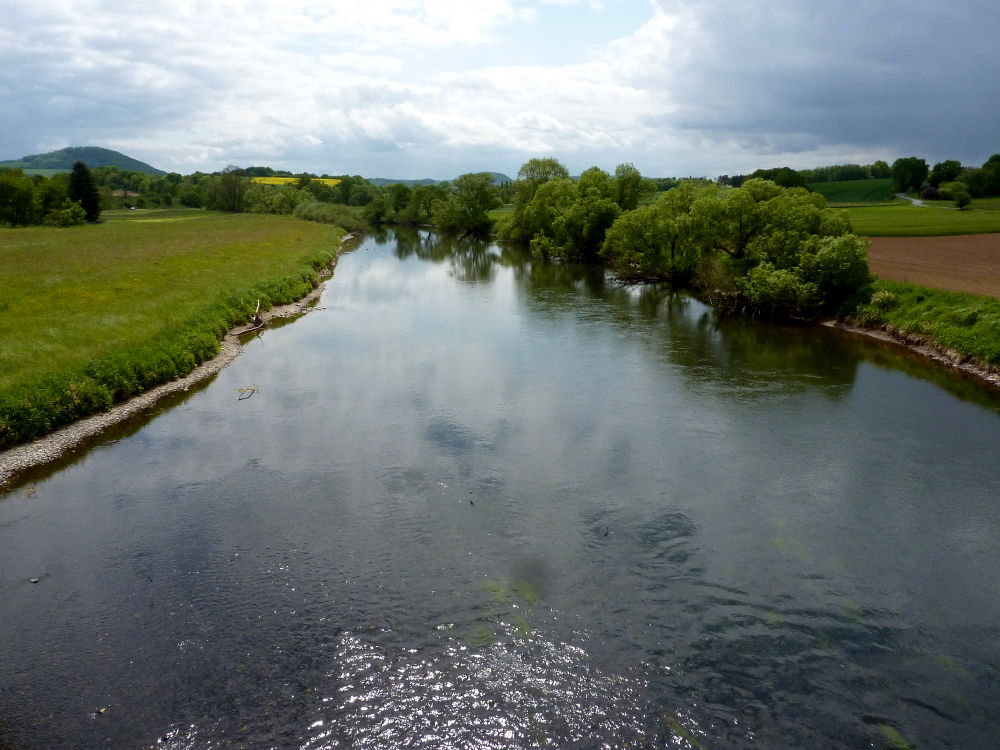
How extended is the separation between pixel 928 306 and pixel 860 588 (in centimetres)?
2296

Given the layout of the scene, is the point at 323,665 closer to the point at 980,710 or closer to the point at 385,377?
the point at 980,710

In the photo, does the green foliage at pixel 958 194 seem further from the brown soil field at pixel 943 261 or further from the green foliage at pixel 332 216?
the green foliage at pixel 332 216

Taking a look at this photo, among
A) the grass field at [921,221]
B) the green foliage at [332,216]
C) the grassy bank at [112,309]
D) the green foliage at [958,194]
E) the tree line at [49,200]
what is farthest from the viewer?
the green foliage at [332,216]

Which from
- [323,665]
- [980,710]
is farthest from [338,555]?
[980,710]

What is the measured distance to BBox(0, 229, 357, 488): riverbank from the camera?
1595cm

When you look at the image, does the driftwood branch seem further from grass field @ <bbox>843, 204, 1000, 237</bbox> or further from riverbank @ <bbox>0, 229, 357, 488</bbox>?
grass field @ <bbox>843, 204, 1000, 237</bbox>

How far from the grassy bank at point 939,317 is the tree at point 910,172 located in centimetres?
9657

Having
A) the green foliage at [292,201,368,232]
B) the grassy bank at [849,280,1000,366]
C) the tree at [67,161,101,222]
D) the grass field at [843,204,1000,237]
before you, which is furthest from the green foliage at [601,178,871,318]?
the tree at [67,161,101,222]

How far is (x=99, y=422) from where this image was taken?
18.8 m

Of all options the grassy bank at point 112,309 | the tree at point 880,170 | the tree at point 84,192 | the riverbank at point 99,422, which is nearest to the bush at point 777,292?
the riverbank at point 99,422

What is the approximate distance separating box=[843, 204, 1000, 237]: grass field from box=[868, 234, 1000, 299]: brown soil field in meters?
3.02

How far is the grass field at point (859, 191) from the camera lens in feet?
372

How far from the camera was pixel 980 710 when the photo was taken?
9023 millimetres

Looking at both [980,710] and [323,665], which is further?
[323,665]
